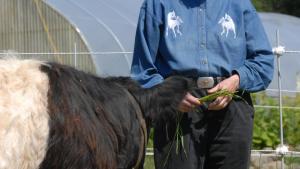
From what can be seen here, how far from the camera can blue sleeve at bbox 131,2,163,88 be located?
4359 mm

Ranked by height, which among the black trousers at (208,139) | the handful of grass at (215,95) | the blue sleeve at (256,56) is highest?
the blue sleeve at (256,56)

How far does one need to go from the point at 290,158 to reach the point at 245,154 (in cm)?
544

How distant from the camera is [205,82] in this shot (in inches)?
171

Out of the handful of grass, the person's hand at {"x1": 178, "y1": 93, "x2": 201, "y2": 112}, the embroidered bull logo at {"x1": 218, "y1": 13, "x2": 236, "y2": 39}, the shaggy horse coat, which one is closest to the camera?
the shaggy horse coat

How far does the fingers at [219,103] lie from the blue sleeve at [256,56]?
5.4 inches

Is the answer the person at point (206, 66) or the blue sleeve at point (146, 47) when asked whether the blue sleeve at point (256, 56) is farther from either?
the blue sleeve at point (146, 47)

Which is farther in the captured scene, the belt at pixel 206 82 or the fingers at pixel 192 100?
the belt at pixel 206 82

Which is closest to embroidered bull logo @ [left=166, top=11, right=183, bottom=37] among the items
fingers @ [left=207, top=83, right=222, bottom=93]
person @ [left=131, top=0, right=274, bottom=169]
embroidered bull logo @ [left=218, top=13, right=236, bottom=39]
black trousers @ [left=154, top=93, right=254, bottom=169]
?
person @ [left=131, top=0, right=274, bottom=169]

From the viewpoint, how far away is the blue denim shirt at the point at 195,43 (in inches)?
172

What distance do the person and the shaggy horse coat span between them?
611mm

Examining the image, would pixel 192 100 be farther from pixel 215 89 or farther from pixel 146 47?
pixel 146 47

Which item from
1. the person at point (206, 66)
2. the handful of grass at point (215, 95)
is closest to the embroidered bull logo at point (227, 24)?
the person at point (206, 66)

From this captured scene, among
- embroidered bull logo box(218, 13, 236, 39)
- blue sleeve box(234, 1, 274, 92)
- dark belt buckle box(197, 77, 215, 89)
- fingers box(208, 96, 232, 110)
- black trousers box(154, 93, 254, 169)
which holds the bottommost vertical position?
black trousers box(154, 93, 254, 169)

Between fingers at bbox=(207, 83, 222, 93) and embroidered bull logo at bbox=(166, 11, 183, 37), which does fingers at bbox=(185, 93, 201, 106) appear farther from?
embroidered bull logo at bbox=(166, 11, 183, 37)
